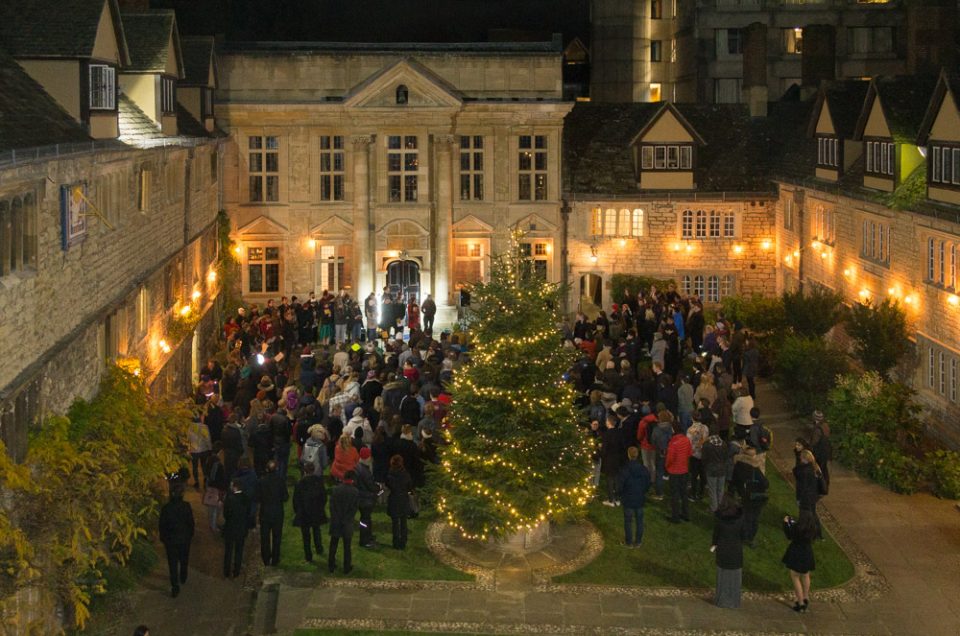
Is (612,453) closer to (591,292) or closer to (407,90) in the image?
(591,292)

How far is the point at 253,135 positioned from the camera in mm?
45938

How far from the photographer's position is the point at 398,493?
20922 millimetres

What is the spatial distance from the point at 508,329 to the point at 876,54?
52.4 m

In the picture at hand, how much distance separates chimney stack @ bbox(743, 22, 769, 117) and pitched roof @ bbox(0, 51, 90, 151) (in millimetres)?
32722

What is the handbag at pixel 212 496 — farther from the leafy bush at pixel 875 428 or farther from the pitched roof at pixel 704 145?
the pitched roof at pixel 704 145

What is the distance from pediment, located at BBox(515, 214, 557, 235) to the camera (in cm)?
4672

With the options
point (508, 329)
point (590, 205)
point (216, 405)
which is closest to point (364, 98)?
point (590, 205)

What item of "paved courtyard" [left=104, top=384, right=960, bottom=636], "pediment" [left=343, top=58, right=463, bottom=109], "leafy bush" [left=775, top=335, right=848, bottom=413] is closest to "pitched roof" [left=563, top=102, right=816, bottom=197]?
"pediment" [left=343, top=58, right=463, bottom=109]

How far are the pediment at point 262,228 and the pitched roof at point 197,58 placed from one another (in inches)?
263

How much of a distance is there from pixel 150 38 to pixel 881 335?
1845cm

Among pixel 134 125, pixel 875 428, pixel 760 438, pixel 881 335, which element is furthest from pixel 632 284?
pixel 134 125

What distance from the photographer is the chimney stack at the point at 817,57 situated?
4912 centimetres

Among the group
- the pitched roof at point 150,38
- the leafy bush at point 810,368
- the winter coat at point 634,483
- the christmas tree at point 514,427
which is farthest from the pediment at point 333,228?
the winter coat at point 634,483

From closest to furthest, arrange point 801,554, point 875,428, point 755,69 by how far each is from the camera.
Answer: point 801,554, point 875,428, point 755,69
